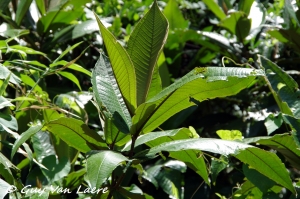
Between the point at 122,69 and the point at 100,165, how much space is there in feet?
1.02

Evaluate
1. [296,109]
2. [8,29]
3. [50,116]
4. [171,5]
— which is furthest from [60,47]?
[296,109]

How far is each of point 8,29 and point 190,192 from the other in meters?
0.98

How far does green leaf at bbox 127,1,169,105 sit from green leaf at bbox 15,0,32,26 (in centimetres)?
80

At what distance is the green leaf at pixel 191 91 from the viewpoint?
4.03 ft

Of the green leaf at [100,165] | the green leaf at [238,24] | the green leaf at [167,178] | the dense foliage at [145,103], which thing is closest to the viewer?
the green leaf at [100,165]

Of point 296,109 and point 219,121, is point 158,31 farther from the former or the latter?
point 219,121

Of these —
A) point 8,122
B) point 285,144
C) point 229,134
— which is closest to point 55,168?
point 8,122

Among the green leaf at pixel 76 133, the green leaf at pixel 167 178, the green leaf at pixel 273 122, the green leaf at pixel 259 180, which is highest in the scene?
the green leaf at pixel 76 133

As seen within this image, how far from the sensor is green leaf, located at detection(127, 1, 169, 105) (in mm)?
1371

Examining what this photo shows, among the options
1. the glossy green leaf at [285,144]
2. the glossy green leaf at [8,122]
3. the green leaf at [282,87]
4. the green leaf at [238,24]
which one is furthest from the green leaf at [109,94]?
the green leaf at [238,24]

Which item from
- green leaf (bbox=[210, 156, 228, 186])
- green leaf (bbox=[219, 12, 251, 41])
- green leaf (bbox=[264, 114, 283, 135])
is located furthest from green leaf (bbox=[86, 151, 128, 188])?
green leaf (bbox=[219, 12, 251, 41])

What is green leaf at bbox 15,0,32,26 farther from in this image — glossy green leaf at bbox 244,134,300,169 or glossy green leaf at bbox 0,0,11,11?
glossy green leaf at bbox 244,134,300,169

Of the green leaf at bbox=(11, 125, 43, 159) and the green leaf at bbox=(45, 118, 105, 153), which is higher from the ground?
the green leaf at bbox=(11, 125, 43, 159)

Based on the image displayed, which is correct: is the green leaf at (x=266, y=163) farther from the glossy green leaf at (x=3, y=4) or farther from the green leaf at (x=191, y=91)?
the glossy green leaf at (x=3, y=4)
